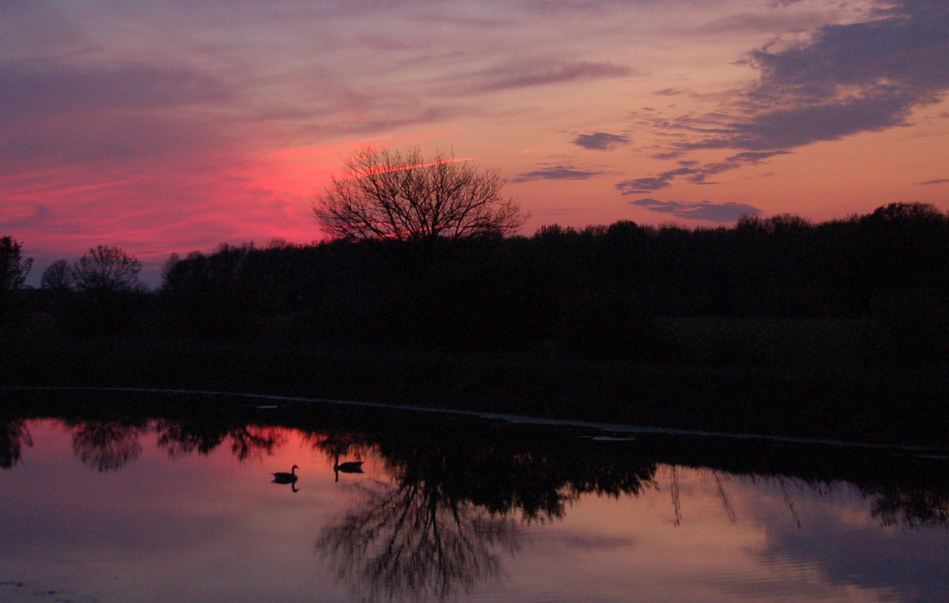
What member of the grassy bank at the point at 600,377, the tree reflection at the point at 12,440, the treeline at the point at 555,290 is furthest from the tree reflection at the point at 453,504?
the treeline at the point at 555,290

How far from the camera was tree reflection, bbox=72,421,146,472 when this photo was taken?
1744 centimetres

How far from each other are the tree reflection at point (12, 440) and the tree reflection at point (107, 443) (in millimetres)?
1071

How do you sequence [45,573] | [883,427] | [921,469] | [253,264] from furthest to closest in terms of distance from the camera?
[253,264] → [883,427] → [921,469] → [45,573]

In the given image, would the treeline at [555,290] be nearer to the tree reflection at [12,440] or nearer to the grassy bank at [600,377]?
the grassy bank at [600,377]

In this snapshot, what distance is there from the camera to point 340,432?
20859 millimetres

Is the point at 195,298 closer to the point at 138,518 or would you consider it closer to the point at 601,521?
the point at 138,518

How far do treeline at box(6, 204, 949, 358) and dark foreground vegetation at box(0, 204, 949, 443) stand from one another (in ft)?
0.32

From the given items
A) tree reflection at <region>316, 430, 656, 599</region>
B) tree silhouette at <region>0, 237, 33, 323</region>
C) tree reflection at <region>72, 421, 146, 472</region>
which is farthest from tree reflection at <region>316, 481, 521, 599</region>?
tree silhouette at <region>0, 237, 33, 323</region>

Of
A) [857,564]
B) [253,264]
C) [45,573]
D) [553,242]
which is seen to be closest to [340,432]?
[45,573]

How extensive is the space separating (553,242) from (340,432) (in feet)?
192

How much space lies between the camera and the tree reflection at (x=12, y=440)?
57.6ft

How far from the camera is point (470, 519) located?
1224 cm

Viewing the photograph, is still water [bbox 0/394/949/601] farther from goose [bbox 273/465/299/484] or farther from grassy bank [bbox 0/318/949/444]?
grassy bank [bbox 0/318/949/444]

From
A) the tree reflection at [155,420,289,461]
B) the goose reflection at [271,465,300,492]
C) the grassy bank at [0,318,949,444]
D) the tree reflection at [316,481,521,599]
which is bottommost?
the tree reflection at [316,481,521,599]
